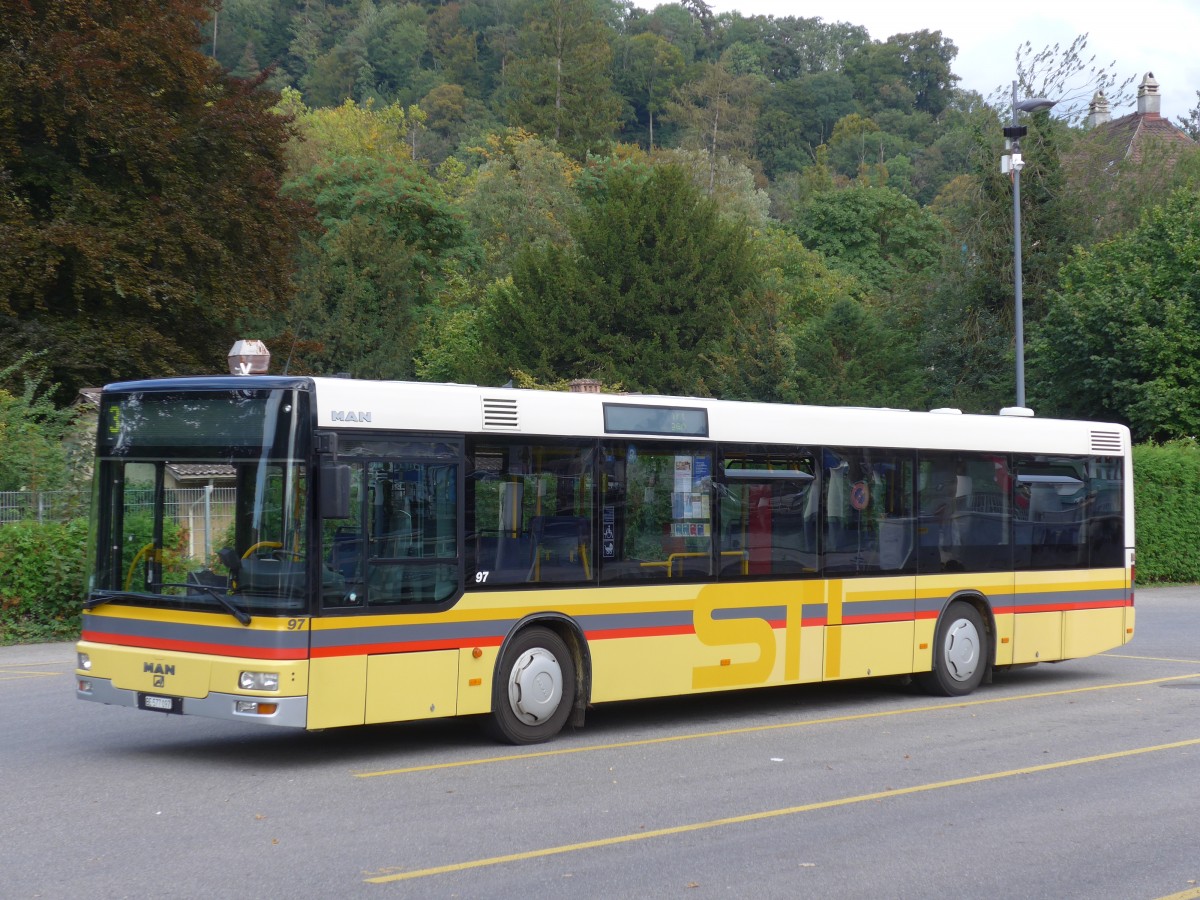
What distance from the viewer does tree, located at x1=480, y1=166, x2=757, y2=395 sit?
164 ft

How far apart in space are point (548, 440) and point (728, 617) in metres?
2.41

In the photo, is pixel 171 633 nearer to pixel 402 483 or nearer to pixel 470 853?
pixel 402 483

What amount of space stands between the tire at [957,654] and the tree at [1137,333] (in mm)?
20430

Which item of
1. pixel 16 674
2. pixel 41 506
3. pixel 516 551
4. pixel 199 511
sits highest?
pixel 199 511

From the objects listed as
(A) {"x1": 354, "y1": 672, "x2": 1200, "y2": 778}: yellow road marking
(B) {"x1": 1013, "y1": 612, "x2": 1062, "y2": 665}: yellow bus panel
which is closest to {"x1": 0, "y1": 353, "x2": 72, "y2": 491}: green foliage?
(A) {"x1": 354, "y1": 672, "x2": 1200, "y2": 778}: yellow road marking

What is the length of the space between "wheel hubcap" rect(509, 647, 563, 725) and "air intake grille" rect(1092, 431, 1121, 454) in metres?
7.83

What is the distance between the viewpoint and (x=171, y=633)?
1017 centimetres

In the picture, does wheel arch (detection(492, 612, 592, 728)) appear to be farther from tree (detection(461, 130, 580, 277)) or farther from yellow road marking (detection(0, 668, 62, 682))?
tree (detection(461, 130, 580, 277))

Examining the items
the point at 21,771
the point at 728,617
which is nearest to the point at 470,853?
the point at 21,771

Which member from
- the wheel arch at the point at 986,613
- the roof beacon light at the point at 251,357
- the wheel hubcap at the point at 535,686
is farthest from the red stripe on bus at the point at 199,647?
the wheel arch at the point at 986,613

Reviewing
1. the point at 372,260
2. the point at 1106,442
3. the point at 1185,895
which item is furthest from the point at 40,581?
the point at 372,260

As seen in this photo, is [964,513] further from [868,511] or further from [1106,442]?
[1106,442]

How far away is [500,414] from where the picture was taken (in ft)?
36.7

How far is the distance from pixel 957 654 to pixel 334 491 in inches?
296
